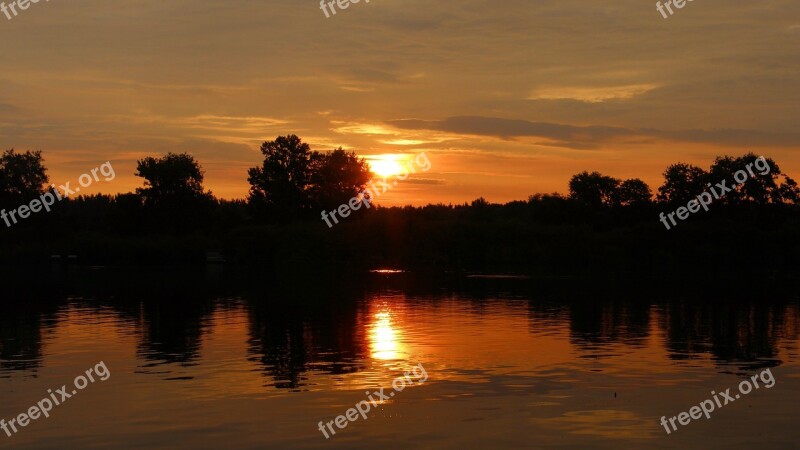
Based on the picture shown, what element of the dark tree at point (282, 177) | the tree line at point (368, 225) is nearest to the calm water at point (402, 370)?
the tree line at point (368, 225)

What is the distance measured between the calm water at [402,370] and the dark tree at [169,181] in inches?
3784

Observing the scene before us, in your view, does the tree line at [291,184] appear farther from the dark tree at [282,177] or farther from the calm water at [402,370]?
the calm water at [402,370]

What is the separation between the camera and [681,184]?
510 feet

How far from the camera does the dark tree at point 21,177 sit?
168000mm

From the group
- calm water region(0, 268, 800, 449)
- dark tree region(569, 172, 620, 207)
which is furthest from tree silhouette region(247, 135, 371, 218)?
calm water region(0, 268, 800, 449)

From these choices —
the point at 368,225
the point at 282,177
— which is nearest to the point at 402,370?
the point at 368,225

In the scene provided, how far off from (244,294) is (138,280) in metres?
27.5

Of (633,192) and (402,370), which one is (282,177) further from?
(402,370)

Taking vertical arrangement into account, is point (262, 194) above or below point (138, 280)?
above

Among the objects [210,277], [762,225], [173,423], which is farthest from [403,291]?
[762,225]

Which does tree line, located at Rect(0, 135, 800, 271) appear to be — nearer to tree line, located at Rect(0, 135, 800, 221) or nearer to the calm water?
tree line, located at Rect(0, 135, 800, 221)

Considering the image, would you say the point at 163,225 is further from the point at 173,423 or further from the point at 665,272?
the point at 173,423

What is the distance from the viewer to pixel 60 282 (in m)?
94.6

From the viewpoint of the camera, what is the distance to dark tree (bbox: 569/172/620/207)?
565ft
